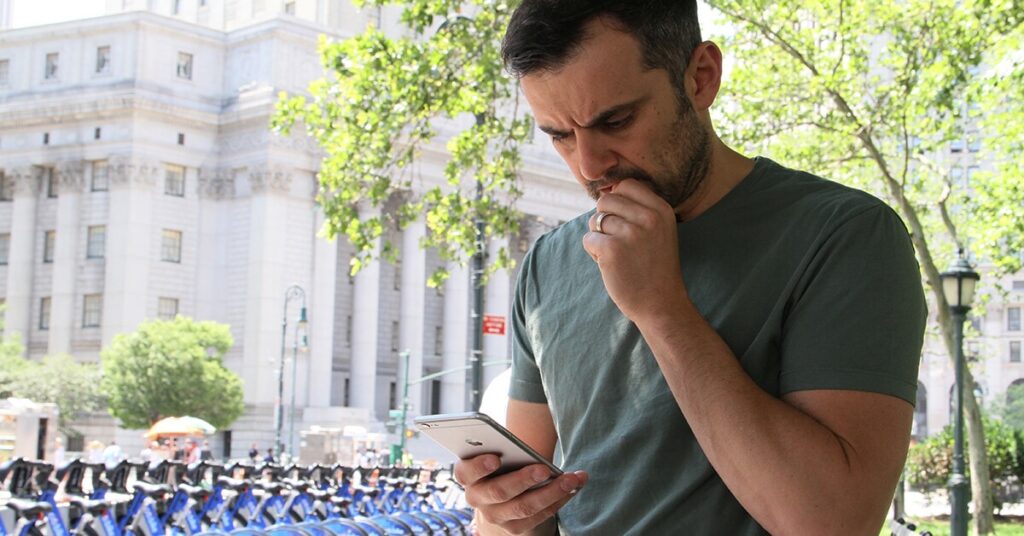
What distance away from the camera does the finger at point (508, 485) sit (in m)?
2.30

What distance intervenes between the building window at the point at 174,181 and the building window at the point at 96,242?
14.1 feet

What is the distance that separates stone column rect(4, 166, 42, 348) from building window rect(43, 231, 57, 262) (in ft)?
1.89

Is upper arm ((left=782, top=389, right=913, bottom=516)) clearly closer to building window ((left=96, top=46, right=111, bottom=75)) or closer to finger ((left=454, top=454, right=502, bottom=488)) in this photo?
finger ((left=454, top=454, right=502, bottom=488))

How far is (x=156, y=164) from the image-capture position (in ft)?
248

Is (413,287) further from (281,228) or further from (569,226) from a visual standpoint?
(569,226)

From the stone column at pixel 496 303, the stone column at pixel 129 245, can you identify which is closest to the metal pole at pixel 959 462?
the stone column at pixel 129 245

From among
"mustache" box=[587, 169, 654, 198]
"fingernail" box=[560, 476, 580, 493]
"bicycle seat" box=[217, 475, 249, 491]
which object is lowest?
"bicycle seat" box=[217, 475, 249, 491]

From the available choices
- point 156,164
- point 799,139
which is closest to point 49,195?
point 156,164

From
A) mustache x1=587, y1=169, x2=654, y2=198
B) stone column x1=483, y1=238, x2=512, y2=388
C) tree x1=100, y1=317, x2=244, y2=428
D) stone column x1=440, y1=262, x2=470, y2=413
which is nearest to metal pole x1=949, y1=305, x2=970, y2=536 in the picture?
mustache x1=587, y1=169, x2=654, y2=198

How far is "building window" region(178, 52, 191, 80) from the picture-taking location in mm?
78688

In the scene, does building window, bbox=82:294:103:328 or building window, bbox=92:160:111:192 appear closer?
building window, bbox=82:294:103:328

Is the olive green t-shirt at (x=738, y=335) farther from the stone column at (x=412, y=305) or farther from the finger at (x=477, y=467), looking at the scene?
the stone column at (x=412, y=305)

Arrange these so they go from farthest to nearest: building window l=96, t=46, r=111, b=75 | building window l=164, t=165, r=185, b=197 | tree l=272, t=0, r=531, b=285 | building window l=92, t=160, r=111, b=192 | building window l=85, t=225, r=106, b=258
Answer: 1. building window l=96, t=46, r=111, b=75
2. building window l=164, t=165, r=185, b=197
3. building window l=92, t=160, r=111, b=192
4. building window l=85, t=225, r=106, b=258
5. tree l=272, t=0, r=531, b=285

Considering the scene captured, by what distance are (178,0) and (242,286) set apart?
32230 mm
